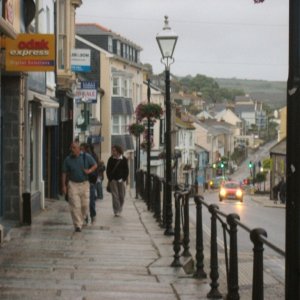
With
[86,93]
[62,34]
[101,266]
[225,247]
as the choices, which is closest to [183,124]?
[86,93]

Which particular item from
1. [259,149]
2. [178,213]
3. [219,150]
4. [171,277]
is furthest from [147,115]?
[259,149]

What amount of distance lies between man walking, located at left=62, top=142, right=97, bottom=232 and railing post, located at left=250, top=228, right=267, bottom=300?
9.15 m

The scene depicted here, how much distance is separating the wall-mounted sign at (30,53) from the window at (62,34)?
12054 millimetres

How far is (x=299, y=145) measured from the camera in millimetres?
4453

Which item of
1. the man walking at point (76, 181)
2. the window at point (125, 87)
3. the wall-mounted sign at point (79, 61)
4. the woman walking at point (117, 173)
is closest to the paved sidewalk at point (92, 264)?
the man walking at point (76, 181)

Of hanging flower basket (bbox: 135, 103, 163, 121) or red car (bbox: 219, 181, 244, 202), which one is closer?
hanging flower basket (bbox: 135, 103, 163, 121)

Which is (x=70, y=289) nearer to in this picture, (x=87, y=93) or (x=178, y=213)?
(x=178, y=213)

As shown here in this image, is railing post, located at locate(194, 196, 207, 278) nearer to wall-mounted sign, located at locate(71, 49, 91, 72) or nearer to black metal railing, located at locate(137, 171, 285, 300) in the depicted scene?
black metal railing, located at locate(137, 171, 285, 300)

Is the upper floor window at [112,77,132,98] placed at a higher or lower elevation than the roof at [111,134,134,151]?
higher

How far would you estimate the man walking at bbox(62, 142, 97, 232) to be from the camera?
15.1m

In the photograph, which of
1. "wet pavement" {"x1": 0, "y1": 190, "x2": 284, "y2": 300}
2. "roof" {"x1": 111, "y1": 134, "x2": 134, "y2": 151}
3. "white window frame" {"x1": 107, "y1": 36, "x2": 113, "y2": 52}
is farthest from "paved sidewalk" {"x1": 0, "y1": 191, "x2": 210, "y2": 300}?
"white window frame" {"x1": 107, "y1": 36, "x2": 113, "y2": 52}

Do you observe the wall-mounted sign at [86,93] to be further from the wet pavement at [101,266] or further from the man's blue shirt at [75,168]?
the man's blue shirt at [75,168]

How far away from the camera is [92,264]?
35.9 ft

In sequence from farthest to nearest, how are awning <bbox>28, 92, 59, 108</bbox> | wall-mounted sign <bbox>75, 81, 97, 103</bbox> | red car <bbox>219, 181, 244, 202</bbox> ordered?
red car <bbox>219, 181, 244, 202</bbox> < wall-mounted sign <bbox>75, 81, 97, 103</bbox> < awning <bbox>28, 92, 59, 108</bbox>
